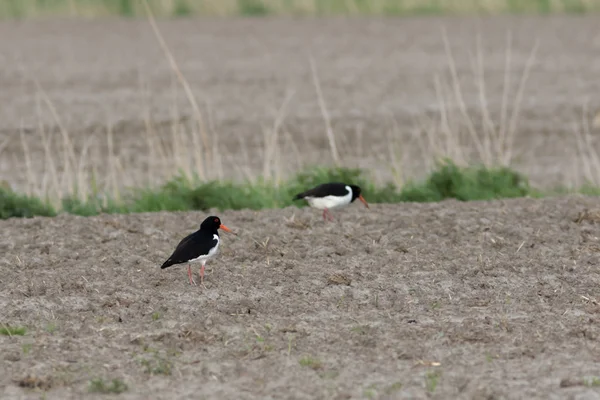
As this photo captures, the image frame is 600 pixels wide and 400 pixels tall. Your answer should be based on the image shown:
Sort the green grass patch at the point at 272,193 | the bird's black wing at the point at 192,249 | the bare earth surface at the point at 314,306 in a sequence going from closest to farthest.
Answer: the bare earth surface at the point at 314,306
the bird's black wing at the point at 192,249
the green grass patch at the point at 272,193

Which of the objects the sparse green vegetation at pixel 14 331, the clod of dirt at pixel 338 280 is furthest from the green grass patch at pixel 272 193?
the sparse green vegetation at pixel 14 331

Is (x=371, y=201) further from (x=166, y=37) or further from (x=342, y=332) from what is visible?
(x=166, y=37)

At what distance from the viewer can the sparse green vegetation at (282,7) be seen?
91.4 feet

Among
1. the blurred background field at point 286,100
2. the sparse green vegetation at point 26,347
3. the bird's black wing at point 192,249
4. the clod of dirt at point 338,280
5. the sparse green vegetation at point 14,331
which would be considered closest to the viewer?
the sparse green vegetation at point 26,347

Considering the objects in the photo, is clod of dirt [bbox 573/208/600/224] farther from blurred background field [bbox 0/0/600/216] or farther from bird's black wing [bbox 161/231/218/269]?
bird's black wing [bbox 161/231/218/269]

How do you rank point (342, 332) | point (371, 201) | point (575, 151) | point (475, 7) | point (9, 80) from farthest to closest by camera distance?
point (475, 7) < point (9, 80) < point (575, 151) < point (371, 201) < point (342, 332)

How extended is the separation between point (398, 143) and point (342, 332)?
8743 millimetres

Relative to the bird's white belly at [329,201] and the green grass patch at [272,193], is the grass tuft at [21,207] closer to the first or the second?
the green grass patch at [272,193]

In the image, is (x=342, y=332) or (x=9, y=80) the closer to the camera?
(x=342, y=332)

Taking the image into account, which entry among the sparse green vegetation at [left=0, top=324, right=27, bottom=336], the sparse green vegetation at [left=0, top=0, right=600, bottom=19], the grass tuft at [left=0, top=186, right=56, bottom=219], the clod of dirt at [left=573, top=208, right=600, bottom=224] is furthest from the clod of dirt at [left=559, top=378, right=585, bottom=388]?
the sparse green vegetation at [left=0, top=0, right=600, bottom=19]

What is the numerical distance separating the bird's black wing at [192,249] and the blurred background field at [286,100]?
10.3 ft

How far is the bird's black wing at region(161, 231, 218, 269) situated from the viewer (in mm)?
7832

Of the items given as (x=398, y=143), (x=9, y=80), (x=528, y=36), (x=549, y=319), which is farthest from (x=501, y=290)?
(x=528, y=36)

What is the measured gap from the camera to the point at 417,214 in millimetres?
10094
